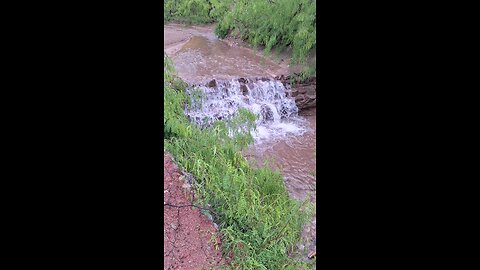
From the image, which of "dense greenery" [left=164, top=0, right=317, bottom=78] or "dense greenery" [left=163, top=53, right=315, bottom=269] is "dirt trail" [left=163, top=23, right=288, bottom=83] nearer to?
"dense greenery" [left=164, top=0, right=317, bottom=78]

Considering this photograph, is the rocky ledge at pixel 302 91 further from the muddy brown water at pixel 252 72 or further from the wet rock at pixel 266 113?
the wet rock at pixel 266 113

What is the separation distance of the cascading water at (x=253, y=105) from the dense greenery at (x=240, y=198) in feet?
4.16

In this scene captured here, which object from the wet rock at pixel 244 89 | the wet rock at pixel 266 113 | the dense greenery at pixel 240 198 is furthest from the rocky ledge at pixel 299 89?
the dense greenery at pixel 240 198

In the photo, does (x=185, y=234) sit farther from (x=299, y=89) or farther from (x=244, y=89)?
(x=299, y=89)

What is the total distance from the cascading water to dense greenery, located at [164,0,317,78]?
993mm

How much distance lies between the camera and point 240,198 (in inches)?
153

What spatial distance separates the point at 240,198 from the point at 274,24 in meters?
6.71

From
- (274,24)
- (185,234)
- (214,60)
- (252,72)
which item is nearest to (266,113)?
(252,72)
